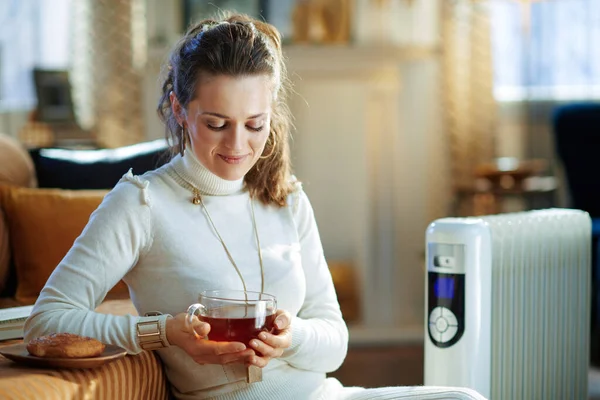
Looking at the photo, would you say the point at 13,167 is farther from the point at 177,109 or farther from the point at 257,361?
the point at 257,361

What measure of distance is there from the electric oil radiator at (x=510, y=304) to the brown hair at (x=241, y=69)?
0.43m

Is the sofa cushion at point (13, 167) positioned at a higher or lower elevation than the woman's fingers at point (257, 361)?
higher

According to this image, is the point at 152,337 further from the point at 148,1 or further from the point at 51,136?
the point at 148,1

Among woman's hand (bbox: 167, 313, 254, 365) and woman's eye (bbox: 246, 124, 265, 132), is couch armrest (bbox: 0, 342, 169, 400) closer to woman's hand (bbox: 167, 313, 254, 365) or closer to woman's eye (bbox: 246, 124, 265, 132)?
woman's hand (bbox: 167, 313, 254, 365)

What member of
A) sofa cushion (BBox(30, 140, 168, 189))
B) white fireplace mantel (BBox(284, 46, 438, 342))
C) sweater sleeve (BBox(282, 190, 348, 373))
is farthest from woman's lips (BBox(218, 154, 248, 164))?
white fireplace mantel (BBox(284, 46, 438, 342))

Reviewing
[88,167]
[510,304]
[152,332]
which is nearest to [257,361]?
[152,332]

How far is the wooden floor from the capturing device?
3451 mm

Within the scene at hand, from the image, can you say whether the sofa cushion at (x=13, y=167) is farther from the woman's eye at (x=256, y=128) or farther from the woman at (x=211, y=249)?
the woman's eye at (x=256, y=128)

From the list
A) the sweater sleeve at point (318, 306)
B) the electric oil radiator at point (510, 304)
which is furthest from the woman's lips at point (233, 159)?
the electric oil radiator at point (510, 304)

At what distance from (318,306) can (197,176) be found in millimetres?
338

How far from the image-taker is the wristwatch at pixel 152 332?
136 cm

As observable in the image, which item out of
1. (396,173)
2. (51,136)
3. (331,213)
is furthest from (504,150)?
(51,136)

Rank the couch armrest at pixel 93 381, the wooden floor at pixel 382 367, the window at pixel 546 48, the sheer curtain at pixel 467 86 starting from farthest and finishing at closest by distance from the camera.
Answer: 1. the window at pixel 546 48
2. the sheer curtain at pixel 467 86
3. the wooden floor at pixel 382 367
4. the couch armrest at pixel 93 381

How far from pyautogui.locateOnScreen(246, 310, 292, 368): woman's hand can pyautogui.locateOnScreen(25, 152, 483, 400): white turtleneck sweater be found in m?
0.13
